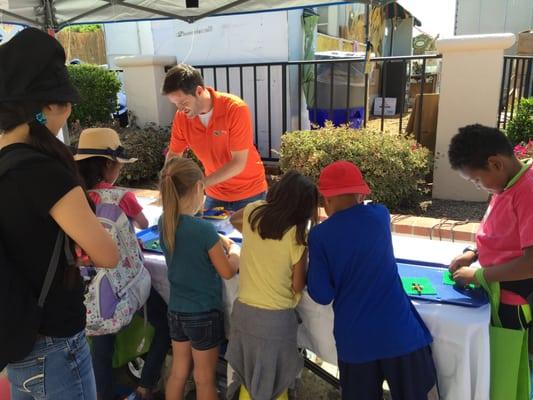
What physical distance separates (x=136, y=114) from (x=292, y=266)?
5.70 metres

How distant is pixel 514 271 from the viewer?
1.66m

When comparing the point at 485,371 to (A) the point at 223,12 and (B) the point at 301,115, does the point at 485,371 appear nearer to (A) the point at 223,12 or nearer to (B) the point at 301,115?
(A) the point at 223,12

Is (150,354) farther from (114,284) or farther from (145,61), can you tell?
(145,61)

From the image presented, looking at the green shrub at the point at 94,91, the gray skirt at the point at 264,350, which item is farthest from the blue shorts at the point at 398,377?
the green shrub at the point at 94,91

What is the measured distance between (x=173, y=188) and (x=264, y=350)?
78 cm

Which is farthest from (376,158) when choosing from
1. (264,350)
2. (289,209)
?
(264,350)

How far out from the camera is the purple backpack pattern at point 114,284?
2.05 metres

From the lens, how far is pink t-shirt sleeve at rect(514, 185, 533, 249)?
5.34 ft

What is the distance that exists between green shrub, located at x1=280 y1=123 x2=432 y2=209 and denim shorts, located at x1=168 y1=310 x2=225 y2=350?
2730 millimetres

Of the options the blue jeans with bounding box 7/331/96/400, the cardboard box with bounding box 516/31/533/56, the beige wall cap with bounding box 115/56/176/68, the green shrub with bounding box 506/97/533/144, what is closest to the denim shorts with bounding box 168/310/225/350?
the blue jeans with bounding box 7/331/96/400

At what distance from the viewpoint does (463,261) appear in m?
2.00

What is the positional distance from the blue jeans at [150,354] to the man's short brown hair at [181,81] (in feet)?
3.64

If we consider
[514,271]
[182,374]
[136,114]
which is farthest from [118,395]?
[136,114]

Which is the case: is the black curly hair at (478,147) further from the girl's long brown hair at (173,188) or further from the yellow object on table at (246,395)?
the yellow object on table at (246,395)
